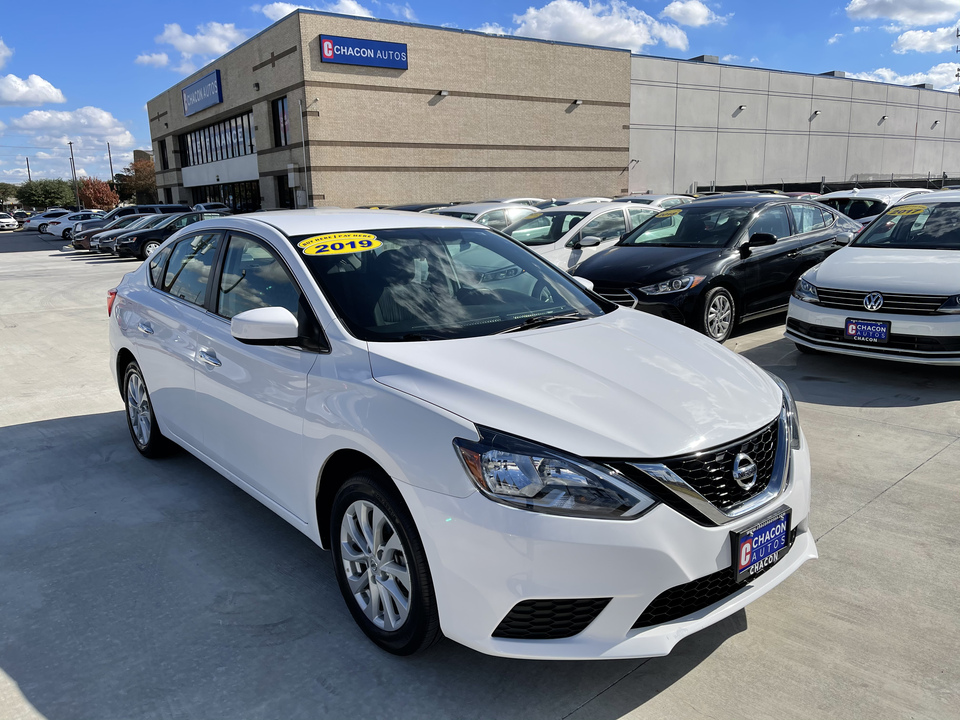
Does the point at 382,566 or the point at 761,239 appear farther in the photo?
the point at 761,239

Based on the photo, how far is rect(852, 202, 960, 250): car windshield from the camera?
22.7ft

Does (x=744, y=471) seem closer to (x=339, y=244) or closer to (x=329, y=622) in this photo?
(x=329, y=622)

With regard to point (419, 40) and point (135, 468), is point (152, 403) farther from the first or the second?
point (419, 40)

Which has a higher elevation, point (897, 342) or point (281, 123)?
point (281, 123)

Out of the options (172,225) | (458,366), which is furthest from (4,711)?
(172,225)

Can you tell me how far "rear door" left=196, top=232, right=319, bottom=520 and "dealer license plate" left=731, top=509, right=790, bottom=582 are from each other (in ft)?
5.75

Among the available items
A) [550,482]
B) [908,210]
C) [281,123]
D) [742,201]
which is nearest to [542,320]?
[550,482]

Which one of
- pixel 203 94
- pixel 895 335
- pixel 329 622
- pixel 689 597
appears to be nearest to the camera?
pixel 689 597

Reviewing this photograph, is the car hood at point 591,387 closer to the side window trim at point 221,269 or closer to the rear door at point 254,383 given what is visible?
the rear door at point 254,383

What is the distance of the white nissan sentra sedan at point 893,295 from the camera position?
19.3 ft

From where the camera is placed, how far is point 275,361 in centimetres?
317

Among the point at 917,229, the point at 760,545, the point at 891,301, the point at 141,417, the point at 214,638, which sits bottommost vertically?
the point at 214,638

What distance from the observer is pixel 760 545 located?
2.50 metres

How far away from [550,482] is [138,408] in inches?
147
